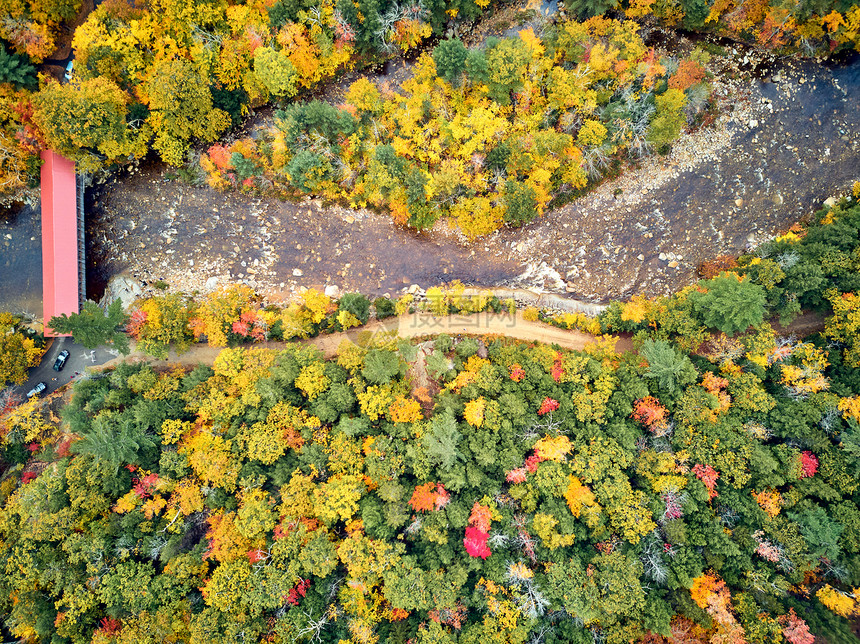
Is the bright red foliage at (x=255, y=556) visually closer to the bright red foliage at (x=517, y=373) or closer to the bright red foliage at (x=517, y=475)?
the bright red foliage at (x=517, y=475)

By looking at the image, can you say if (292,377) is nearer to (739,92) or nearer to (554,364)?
(554,364)

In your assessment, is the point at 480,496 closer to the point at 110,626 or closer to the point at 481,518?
the point at 481,518

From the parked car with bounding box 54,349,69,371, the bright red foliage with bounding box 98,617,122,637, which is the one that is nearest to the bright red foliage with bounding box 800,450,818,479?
the bright red foliage with bounding box 98,617,122,637

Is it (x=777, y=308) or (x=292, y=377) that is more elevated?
(x=777, y=308)

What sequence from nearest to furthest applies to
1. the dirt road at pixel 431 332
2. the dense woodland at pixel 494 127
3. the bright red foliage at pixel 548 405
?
the bright red foliage at pixel 548 405, the dense woodland at pixel 494 127, the dirt road at pixel 431 332

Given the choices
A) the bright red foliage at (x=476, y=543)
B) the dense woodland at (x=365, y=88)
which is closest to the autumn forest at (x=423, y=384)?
the bright red foliage at (x=476, y=543)

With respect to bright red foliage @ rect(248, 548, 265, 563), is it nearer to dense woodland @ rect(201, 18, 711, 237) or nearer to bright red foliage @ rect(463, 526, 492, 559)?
bright red foliage @ rect(463, 526, 492, 559)

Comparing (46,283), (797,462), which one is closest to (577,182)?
(797,462)
